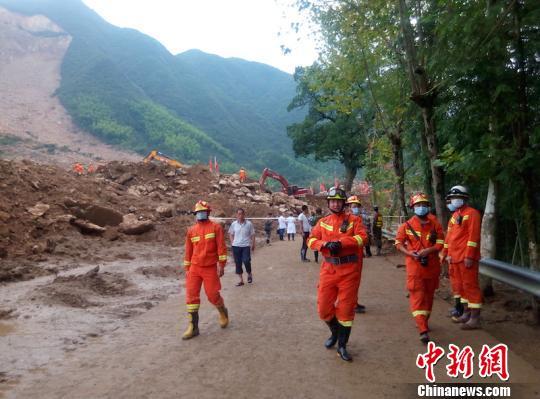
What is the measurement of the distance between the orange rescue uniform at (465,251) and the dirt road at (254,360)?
522mm

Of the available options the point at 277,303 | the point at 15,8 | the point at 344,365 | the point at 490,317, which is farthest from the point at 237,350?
the point at 15,8

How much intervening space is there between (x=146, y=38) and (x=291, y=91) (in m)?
47.9

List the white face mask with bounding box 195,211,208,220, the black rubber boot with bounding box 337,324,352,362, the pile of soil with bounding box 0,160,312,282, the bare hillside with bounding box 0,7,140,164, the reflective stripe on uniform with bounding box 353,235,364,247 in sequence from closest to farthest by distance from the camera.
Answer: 1. the black rubber boot with bounding box 337,324,352,362
2. the reflective stripe on uniform with bounding box 353,235,364,247
3. the white face mask with bounding box 195,211,208,220
4. the pile of soil with bounding box 0,160,312,282
5. the bare hillside with bounding box 0,7,140,164

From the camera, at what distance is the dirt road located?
439 cm

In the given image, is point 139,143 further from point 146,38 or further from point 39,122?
point 146,38

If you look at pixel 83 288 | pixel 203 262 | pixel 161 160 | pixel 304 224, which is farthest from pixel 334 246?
pixel 161 160

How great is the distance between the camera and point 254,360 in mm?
5176

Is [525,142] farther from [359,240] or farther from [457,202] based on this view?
[359,240]

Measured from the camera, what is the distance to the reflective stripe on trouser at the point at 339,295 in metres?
5.17

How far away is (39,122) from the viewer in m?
66.9

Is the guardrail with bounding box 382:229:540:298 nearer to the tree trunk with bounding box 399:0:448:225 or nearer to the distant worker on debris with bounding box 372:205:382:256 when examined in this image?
the tree trunk with bounding box 399:0:448:225

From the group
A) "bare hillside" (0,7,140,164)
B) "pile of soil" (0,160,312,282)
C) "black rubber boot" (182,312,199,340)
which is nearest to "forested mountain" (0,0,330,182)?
"bare hillside" (0,7,140,164)

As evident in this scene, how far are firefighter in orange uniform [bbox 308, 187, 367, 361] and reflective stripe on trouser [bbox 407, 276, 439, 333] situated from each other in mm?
982

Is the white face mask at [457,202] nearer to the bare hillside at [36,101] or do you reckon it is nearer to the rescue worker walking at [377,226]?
the rescue worker walking at [377,226]
